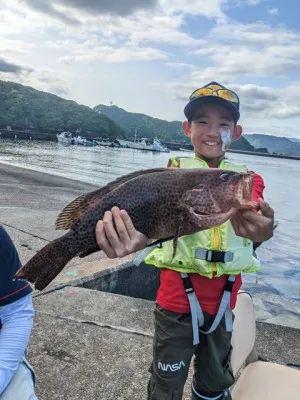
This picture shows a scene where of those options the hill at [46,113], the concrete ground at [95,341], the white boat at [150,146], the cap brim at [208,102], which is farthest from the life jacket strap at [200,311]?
the hill at [46,113]

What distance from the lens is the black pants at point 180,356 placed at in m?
2.77

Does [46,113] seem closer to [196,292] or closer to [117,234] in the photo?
[196,292]

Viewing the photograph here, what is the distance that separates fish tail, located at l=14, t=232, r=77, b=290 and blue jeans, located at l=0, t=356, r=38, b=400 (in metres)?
0.88

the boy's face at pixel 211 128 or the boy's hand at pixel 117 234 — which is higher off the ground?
the boy's face at pixel 211 128

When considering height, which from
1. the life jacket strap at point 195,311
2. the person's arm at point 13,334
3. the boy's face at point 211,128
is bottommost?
the person's arm at point 13,334

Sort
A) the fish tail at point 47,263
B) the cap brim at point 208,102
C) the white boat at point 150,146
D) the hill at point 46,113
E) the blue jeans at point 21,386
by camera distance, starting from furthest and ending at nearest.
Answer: the hill at point 46,113
the white boat at point 150,146
the cap brim at point 208,102
the blue jeans at point 21,386
the fish tail at point 47,263

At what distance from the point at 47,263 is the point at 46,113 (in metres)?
164

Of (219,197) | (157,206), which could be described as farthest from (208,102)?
(157,206)

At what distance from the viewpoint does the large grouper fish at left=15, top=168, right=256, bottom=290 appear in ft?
7.05

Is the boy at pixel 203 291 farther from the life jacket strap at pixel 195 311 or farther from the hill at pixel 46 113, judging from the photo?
the hill at pixel 46 113

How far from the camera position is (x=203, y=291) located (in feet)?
9.31

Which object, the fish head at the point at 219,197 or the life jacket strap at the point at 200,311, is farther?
the life jacket strap at the point at 200,311

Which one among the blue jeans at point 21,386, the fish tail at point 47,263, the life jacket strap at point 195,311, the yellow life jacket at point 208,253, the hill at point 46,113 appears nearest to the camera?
the fish tail at point 47,263

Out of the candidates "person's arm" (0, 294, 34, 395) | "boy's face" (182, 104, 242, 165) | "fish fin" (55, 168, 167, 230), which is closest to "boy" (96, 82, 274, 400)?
"boy's face" (182, 104, 242, 165)
